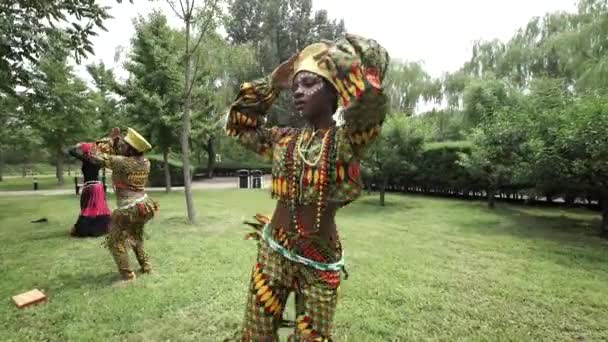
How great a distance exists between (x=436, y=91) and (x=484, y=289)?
23518mm

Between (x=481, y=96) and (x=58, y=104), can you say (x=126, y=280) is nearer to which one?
(x=58, y=104)

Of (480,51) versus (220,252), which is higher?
(480,51)

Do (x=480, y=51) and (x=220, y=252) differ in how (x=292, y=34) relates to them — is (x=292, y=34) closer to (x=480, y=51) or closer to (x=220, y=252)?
(x=480, y=51)

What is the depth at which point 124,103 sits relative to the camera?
16844 mm

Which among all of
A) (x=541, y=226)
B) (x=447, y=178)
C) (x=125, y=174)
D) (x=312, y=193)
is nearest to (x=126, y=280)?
(x=125, y=174)

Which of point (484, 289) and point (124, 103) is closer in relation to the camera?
point (484, 289)

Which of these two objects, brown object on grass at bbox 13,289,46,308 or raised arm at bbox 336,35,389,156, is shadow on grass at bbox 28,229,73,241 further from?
raised arm at bbox 336,35,389,156

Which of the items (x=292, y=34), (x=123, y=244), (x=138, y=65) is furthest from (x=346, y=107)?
(x=292, y=34)

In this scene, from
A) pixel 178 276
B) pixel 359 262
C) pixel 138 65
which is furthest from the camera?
pixel 138 65

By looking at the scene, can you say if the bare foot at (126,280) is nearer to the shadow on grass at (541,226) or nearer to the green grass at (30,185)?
the shadow on grass at (541,226)

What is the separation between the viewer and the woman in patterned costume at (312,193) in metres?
2.04

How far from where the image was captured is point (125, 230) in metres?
5.49

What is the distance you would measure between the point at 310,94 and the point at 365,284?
13.6 feet

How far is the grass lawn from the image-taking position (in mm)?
4301
